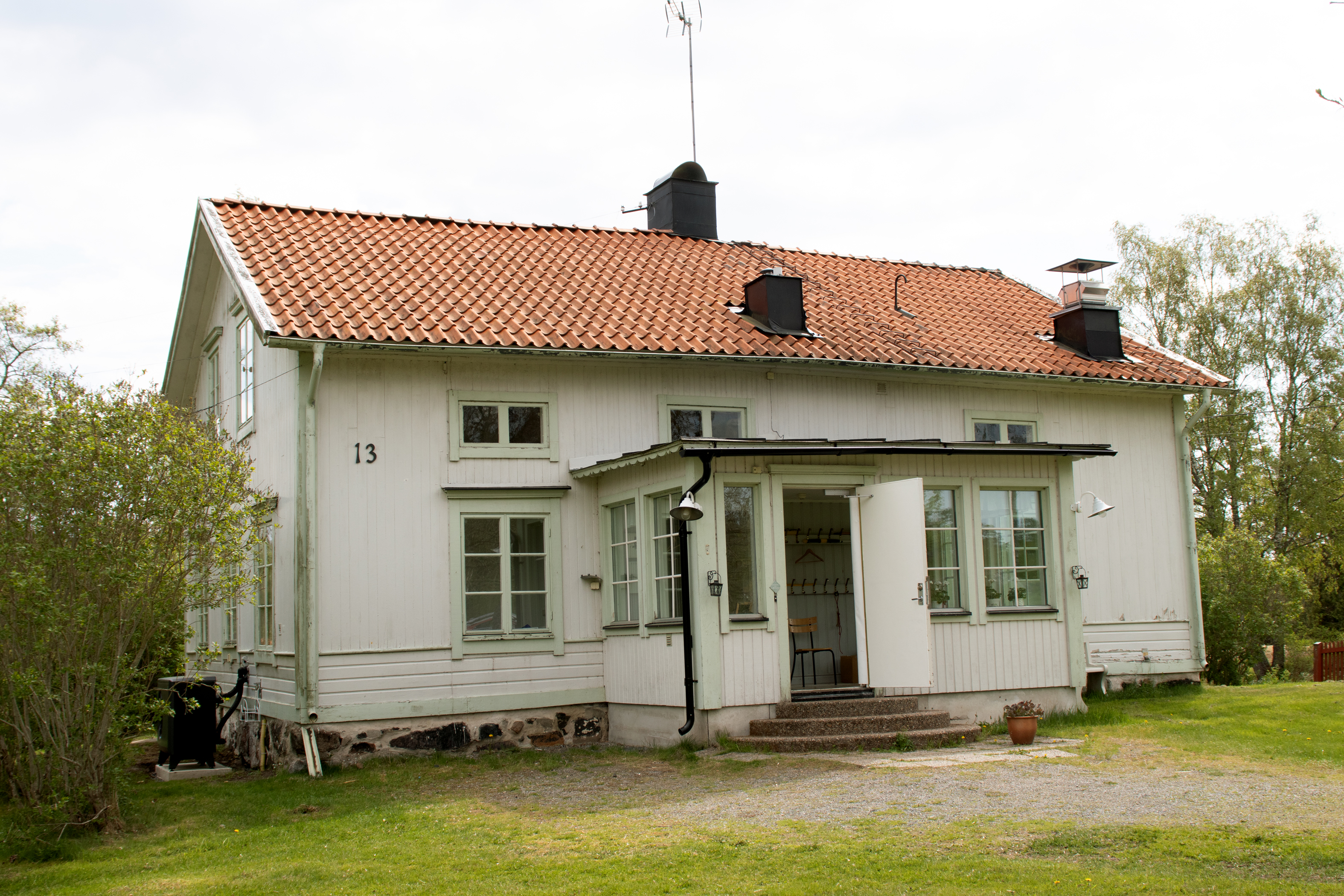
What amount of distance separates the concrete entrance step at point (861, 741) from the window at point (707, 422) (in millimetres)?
3844

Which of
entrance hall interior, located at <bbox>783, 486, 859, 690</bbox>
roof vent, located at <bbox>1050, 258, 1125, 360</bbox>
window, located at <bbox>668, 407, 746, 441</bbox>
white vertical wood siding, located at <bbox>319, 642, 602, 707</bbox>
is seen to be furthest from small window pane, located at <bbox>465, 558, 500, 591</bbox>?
roof vent, located at <bbox>1050, 258, 1125, 360</bbox>

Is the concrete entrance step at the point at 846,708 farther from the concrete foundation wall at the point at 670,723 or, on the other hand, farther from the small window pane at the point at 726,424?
the small window pane at the point at 726,424

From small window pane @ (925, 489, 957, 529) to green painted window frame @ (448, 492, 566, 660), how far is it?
12.9ft

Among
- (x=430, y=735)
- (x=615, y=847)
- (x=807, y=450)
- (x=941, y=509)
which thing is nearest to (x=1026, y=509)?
(x=941, y=509)

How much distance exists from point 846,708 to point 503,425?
4.67 metres

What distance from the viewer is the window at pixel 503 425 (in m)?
13.0

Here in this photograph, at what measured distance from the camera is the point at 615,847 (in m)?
7.42

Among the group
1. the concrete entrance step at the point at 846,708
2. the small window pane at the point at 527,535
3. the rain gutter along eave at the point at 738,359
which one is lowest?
the concrete entrance step at the point at 846,708

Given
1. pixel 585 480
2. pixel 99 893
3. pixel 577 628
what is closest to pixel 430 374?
pixel 585 480

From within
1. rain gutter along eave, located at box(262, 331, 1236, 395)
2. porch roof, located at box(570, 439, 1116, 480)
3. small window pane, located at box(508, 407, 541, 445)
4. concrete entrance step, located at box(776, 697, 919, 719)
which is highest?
rain gutter along eave, located at box(262, 331, 1236, 395)

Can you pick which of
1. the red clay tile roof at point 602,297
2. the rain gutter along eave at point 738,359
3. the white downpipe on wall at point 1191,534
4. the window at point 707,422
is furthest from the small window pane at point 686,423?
the white downpipe on wall at point 1191,534

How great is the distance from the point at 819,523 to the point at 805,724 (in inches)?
170

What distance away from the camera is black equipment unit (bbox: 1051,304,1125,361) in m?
16.6

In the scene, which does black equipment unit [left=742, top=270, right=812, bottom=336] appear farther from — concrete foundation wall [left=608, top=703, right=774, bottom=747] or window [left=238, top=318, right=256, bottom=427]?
window [left=238, top=318, right=256, bottom=427]
